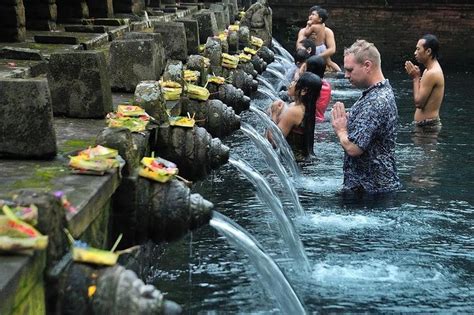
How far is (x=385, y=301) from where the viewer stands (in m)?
4.89

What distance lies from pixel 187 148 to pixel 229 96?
2871 millimetres

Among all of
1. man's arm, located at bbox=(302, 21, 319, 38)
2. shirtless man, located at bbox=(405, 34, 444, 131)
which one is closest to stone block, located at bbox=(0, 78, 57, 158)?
shirtless man, located at bbox=(405, 34, 444, 131)

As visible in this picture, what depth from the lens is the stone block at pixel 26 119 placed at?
3980mm

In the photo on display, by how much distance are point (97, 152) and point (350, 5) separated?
19734 mm

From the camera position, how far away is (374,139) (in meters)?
6.27

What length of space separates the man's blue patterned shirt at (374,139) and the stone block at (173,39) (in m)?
2.78

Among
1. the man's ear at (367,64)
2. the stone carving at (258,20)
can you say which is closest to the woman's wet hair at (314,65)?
the man's ear at (367,64)

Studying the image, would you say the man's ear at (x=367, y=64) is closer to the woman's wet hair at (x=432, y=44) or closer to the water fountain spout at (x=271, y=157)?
the water fountain spout at (x=271, y=157)

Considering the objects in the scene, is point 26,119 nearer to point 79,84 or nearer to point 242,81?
point 79,84

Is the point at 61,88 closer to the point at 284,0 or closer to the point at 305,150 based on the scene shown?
the point at 305,150

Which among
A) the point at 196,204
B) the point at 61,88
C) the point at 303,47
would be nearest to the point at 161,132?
the point at 61,88

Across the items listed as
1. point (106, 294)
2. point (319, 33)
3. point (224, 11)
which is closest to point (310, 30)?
point (319, 33)

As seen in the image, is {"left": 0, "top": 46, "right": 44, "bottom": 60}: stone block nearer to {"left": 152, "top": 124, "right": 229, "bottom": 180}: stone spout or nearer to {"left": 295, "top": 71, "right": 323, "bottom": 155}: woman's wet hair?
{"left": 152, "top": 124, "right": 229, "bottom": 180}: stone spout

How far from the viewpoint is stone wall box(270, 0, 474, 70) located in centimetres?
2150
